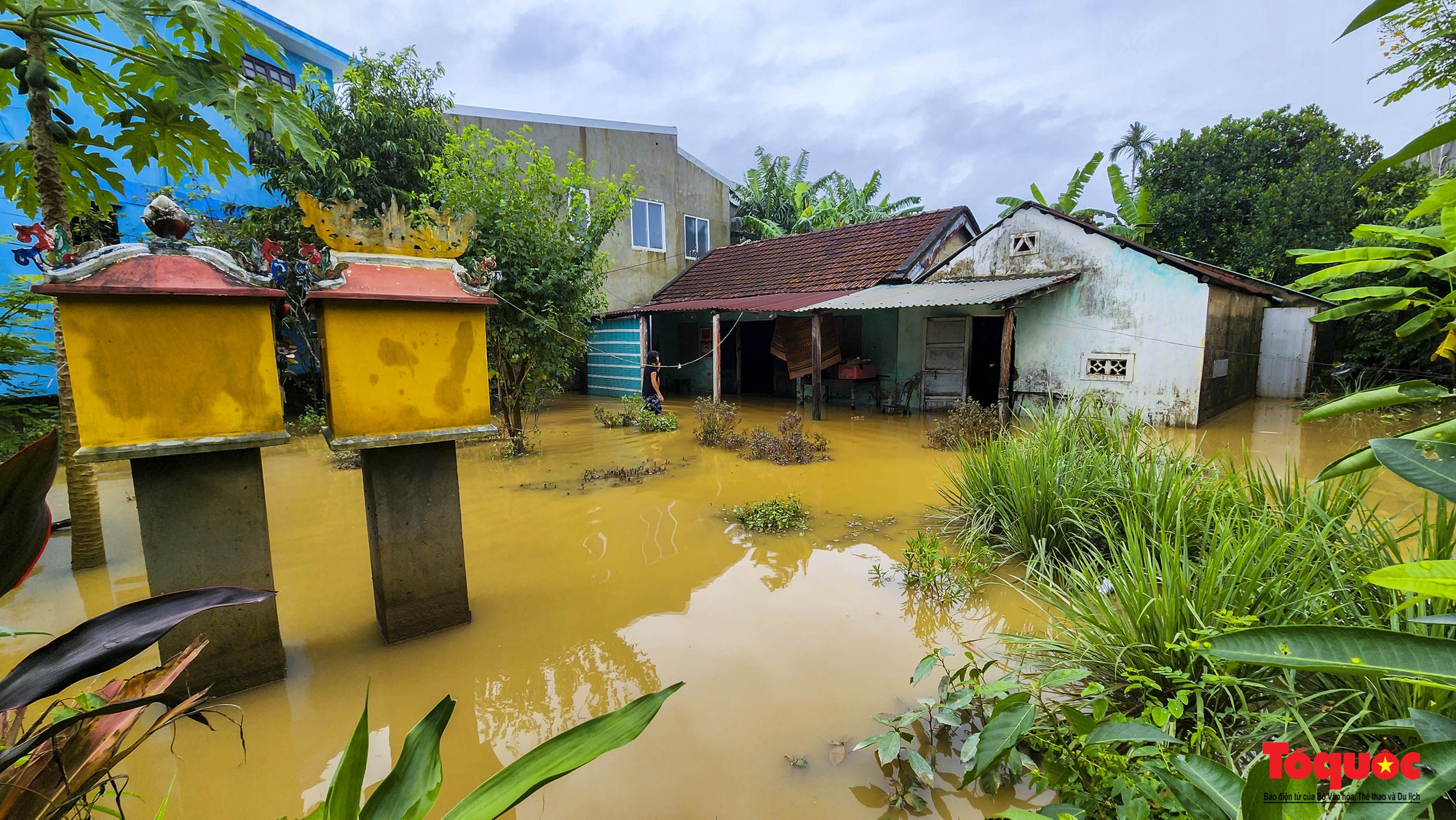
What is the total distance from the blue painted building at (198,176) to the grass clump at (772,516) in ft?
27.1

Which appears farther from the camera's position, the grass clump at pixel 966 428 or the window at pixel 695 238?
the window at pixel 695 238

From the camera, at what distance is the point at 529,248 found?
811 centimetres

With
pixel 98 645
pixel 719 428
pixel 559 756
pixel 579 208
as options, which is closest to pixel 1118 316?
pixel 719 428

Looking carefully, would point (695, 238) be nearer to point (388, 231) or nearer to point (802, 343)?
point (802, 343)

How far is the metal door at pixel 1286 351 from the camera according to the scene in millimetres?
11961

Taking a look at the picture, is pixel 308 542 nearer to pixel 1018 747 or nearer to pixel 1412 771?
pixel 1018 747

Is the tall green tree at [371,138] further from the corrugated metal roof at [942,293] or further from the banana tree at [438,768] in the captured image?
→ the banana tree at [438,768]

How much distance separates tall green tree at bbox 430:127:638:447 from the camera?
25.8 feet

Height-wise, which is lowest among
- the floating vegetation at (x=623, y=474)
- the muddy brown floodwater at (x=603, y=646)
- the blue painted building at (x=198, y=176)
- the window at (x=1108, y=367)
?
the muddy brown floodwater at (x=603, y=646)

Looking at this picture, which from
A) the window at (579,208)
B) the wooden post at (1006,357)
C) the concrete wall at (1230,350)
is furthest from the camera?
the wooden post at (1006,357)

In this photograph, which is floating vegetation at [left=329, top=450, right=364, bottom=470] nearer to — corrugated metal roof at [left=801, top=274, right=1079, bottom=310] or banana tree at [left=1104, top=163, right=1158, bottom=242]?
corrugated metal roof at [left=801, top=274, right=1079, bottom=310]

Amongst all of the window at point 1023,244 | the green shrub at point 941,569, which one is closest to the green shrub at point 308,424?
the green shrub at point 941,569

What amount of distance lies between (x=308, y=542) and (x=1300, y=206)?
18823 mm

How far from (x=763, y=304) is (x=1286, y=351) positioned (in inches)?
408
